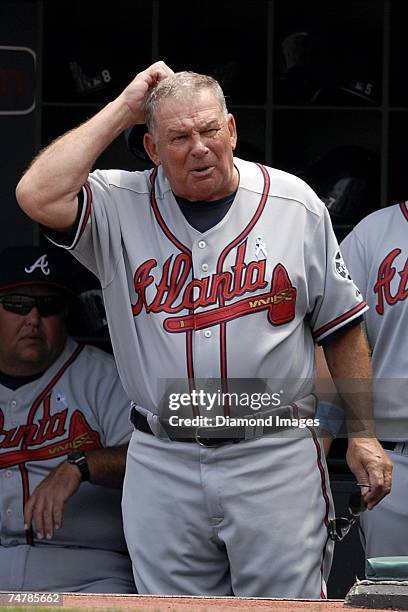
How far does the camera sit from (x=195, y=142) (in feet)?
9.10

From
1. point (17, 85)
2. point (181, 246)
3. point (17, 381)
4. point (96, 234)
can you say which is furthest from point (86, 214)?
point (17, 85)

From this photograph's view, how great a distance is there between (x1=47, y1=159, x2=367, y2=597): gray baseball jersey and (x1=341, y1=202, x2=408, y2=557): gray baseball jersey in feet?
1.14

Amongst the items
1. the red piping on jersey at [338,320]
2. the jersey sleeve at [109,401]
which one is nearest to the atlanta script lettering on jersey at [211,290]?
the red piping on jersey at [338,320]

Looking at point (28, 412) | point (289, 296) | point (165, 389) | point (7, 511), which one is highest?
point (289, 296)

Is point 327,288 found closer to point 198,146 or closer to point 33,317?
point 198,146

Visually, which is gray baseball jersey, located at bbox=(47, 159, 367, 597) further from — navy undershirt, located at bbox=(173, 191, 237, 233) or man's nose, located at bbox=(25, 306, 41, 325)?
man's nose, located at bbox=(25, 306, 41, 325)

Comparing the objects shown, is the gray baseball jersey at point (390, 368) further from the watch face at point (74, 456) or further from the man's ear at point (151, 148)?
the watch face at point (74, 456)

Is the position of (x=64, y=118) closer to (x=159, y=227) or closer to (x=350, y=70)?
(x=350, y=70)

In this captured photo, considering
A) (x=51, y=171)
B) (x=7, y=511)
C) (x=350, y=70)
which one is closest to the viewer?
(x=51, y=171)

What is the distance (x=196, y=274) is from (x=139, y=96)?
1.36ft

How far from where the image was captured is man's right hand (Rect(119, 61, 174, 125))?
2891 millimetres

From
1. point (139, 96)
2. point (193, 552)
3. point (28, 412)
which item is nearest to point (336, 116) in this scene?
point (28, 412)

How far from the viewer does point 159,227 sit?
291 centimetres

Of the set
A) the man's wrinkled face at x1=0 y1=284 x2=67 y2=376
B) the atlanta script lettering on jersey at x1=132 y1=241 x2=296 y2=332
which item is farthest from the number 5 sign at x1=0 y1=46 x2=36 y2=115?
the atlanta script lettering on jersey at x1=132 y1=241 x2=296 y2=332
